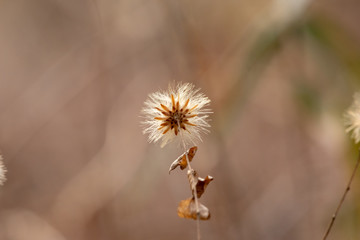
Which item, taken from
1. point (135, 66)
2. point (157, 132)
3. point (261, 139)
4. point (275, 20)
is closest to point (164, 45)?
point (135, 66)

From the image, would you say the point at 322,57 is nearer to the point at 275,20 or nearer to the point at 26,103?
the point at 275,20

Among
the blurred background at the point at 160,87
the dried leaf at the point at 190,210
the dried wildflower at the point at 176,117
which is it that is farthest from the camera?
the blurred background at the point at 160,87

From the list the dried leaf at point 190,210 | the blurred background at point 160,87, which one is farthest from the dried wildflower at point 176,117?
the blurred background at point 160,87

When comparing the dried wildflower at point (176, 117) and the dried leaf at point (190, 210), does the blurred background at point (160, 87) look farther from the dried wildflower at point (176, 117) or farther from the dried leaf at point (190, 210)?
the dried leaf at point (190, 210)

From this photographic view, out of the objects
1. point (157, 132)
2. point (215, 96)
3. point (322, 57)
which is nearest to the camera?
point (157, 132)

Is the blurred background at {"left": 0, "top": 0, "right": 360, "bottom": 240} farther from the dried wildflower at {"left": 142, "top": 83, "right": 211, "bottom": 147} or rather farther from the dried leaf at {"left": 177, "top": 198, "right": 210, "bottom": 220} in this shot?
the dried leaf at {"left": 177, "top": 198, "right": 210, "bottom": 220}

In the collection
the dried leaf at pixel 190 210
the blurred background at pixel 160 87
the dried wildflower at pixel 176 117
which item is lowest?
the dried leaf at pixel 190 210

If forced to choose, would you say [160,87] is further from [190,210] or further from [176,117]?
[190,210]

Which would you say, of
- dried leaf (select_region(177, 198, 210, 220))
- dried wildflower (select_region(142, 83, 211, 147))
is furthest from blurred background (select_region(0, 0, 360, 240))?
dried leaf (select_region(177, 198, 210, 220))

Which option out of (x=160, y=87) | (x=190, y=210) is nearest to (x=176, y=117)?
(x=190, y=210)
